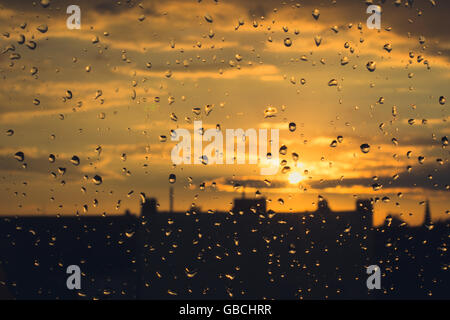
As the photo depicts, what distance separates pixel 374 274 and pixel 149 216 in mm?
1511

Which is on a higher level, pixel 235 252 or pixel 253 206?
pixel 253 206

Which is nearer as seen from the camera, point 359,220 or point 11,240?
point 11,240

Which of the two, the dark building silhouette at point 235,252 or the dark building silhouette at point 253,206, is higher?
the dark building silhouette at point 253,206

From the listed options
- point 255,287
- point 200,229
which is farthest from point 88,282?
point 255,287

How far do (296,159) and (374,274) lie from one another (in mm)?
879

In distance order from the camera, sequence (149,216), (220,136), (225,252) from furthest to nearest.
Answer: (149,216) → (225,252) → (220,136)

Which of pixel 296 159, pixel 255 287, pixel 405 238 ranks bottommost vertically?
pixel 255 287

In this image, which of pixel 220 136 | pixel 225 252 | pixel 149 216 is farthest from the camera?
pixel 149 216

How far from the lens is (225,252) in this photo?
361 cm

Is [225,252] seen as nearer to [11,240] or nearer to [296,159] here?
[296,159]

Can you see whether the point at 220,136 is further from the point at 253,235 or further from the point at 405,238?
the point at 405,238

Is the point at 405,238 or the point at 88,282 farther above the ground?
the point at 405,238

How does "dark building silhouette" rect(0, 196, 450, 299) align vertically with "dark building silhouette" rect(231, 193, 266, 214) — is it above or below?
below

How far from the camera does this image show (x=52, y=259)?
3.40m
